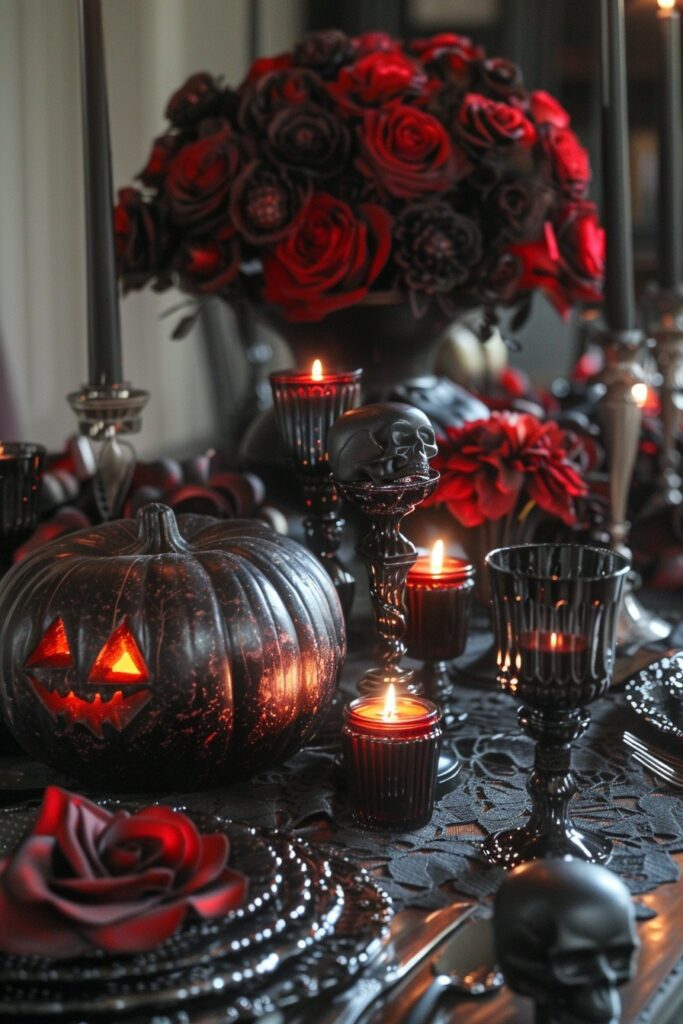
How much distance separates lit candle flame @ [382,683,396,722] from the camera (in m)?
0.78

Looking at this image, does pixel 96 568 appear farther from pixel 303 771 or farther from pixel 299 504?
pixel 299 504

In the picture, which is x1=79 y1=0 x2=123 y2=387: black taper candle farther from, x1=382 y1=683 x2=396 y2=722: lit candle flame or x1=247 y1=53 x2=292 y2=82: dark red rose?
x1=382 y1=683 x2=396 y2=722: lit candle flame

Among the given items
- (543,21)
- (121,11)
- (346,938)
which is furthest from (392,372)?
(543,21)

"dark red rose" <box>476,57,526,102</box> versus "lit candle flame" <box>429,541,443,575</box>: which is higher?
"dark red rose" <box>476,57,526,102</box>

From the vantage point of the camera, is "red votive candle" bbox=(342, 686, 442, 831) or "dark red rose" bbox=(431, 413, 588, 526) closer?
"red votive candle" bbox=(342, 686, 442, 831)

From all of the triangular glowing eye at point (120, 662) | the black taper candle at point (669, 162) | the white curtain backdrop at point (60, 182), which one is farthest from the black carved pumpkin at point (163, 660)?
the white curtain backdrop at point (60, 182)

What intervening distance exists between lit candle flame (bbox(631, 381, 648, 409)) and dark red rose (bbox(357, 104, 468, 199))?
0.85 feet

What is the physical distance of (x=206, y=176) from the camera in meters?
1.15

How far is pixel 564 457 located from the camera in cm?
110

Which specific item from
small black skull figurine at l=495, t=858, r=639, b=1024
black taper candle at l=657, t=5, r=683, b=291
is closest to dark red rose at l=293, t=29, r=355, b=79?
black taper candle at l=657, t=5, r=683, b=291

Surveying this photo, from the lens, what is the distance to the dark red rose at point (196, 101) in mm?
1212

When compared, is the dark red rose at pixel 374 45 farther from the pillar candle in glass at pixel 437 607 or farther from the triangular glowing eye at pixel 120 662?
the triangular glowing eye at pixel 120 662

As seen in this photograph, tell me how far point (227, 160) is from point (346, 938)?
78 centimetres

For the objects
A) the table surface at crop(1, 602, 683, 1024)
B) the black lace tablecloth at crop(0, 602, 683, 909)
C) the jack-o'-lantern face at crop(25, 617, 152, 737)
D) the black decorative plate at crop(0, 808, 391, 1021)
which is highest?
the jack-o'-lantern face at crop(25, 617, 152, 737)
